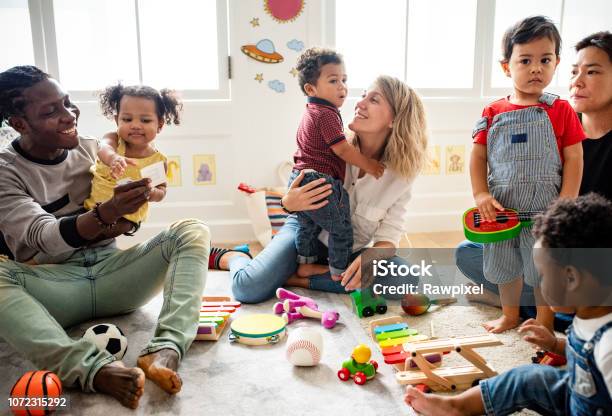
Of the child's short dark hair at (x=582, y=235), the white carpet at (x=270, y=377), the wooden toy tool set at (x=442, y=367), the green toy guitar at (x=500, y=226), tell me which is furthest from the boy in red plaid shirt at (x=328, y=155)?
the child's short dark hair at (x=582, y=235)

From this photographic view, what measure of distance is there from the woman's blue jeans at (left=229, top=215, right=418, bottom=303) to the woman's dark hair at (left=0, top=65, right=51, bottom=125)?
0.89 meters

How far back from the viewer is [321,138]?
1903 mm

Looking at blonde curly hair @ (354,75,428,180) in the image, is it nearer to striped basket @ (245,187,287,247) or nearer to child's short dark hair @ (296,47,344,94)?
child's short dark hair @ (296,47,344,94)

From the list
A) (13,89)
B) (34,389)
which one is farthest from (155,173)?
(34,389)

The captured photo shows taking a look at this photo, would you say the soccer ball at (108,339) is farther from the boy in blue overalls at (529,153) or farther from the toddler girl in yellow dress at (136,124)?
the boy in blue overalls at (529,153)

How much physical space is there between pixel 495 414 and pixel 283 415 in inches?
18.0

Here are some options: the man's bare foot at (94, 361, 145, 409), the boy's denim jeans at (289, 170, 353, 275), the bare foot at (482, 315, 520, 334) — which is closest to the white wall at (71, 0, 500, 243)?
the boy's denim jeans at (289, 170, 353, 275)

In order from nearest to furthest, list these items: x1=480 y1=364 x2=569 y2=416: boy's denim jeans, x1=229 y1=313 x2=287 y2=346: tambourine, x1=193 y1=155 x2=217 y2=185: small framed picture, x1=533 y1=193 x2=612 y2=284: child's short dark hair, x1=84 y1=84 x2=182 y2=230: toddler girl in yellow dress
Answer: x1=533 y1=193 x2=612 y2=284: child's short dark hair
x1=480 y1=364 x2=569 y2=416: boy's denim jeans
x1=229 y1=313 x2=287 y2=346: tambourine
x1=84 y1=84 x2=182 y2=230: toddler girl in yellow dress
x1=193 y1=155 x2=217 y2=185: small framed picture

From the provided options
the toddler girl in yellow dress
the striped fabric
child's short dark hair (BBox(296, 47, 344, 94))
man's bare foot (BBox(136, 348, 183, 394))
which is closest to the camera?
man's bare foot (BBox(136, 348, 183, 394))

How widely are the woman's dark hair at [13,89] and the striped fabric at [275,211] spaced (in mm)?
1374

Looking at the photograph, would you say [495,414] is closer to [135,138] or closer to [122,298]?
[122,298]

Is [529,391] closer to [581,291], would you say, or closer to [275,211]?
[581,291]

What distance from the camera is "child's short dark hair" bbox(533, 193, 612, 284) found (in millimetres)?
898

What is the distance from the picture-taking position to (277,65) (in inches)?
111
